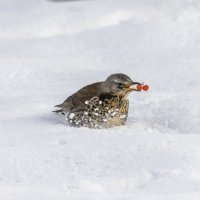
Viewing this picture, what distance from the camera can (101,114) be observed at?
7.32 m

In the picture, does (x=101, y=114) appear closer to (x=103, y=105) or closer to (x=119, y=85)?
(x=103, y=105)

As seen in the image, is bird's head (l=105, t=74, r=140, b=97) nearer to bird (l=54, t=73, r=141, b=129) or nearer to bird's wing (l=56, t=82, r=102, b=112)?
bird (l=54, t=73, r=141, b=129)

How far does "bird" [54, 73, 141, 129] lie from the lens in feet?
23.9

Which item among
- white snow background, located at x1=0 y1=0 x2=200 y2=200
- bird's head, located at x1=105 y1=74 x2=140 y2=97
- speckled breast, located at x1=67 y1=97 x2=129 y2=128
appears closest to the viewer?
white snow background, located at x1=0 y1=0 x2=200 y2=200

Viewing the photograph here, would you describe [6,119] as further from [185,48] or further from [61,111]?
[185,48]

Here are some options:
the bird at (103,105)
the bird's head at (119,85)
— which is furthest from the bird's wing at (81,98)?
the bird's head at (119,85)

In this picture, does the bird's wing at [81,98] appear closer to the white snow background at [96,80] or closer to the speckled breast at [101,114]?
the speckled breast at [101,114]

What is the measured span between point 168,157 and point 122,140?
572 mm

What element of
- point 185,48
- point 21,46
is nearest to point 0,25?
point 21,46

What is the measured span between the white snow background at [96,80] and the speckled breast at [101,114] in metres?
0.13

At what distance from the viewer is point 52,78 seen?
30.4 ft

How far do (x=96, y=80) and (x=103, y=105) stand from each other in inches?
71.1

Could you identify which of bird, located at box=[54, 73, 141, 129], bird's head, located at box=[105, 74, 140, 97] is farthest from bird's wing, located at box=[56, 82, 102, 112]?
bird's head, located at box=[105, 74, 140, 97]

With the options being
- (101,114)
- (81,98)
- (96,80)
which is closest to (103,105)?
(101,114)
